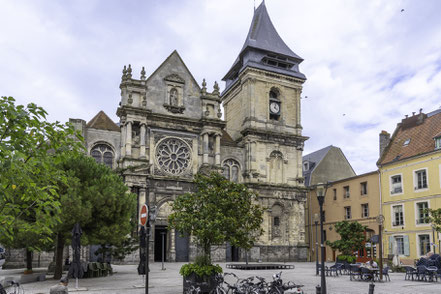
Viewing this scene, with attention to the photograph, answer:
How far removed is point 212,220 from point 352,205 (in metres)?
27.9

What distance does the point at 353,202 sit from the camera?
39.6 meters

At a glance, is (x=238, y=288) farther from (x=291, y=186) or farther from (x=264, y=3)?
(x=264, y=3)

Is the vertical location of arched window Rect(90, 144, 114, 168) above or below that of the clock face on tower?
below

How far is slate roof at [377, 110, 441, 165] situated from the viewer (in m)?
32.4

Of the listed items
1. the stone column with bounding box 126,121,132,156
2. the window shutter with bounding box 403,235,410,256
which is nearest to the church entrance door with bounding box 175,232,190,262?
the stone column with bounding box 126,121,132,156

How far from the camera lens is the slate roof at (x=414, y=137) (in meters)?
32.4

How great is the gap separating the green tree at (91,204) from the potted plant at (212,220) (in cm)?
486

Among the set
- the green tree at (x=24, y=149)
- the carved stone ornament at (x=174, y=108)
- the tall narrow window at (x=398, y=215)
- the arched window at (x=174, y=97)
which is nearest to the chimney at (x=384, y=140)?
the tall narrow window at (x=398, y=215)

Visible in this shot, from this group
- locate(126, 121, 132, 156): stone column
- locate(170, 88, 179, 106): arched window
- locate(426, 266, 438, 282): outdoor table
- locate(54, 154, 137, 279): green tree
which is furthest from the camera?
locate(170, 88, 179, 106): arched window

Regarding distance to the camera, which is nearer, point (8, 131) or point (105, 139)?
point (8, 131)

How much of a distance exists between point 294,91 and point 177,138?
14272 millimetres

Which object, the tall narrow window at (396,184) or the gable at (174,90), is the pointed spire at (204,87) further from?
the tall narrow window at (396,184)

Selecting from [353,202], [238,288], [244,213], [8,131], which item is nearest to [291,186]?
[353,202]

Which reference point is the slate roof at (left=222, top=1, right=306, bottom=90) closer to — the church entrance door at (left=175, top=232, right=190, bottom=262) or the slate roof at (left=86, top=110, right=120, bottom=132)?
the slate roof at (left=86, top=110, right=120, bottom=132)
